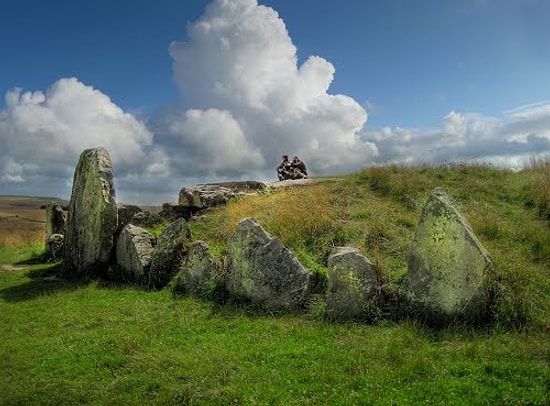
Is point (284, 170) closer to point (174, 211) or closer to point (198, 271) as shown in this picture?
point (174, 211)

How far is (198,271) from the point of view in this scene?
54.1 ft

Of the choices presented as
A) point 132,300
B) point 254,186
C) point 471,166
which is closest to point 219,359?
point 132,300

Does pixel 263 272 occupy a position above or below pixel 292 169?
below

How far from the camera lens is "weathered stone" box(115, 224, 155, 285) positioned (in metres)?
18.7

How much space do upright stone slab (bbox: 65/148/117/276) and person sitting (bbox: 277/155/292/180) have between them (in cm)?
1298

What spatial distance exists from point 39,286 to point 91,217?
132 inches

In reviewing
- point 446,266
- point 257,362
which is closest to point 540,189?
point 446,266

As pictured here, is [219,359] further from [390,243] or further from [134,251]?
[134,251]

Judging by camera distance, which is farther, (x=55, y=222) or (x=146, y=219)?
(x=55, y=222)

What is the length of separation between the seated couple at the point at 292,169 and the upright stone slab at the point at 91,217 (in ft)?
42.7

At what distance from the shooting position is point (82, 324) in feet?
47.3

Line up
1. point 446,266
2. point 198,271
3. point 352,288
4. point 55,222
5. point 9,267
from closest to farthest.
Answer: point 446,266, point 352,288, point 198,271, point 9,267, point 55,222

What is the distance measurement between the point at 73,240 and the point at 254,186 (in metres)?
10.3

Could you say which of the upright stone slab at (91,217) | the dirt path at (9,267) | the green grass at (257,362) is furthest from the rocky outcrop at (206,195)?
the green grass at (257,362)
